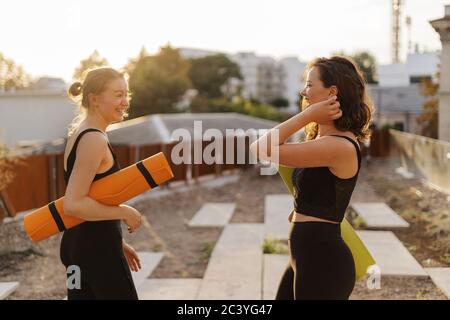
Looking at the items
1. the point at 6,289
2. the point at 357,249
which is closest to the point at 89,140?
the point at 357,249

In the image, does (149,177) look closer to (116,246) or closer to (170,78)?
(116,246)

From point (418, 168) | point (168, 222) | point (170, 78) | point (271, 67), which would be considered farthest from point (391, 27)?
point (271, 67)

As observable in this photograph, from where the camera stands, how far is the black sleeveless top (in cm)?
228

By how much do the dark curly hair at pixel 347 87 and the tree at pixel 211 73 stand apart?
60769 mm

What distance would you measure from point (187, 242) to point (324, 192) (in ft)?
21.6

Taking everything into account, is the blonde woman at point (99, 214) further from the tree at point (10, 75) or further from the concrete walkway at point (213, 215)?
the tree at point (10, 75)

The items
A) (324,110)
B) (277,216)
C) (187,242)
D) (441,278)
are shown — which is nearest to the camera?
(324,110)

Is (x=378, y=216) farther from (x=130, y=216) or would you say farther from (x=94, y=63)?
(x=94, y=63)

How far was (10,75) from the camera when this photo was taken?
29.3 m

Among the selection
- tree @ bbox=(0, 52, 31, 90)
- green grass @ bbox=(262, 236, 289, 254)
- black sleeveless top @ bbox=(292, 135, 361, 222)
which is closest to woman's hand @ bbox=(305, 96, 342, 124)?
black sleeveless top @ bbox=(292, 135, 361, 222)

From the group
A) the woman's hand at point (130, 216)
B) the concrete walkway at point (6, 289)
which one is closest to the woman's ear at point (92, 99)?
the woman's hand at point (130, 216)

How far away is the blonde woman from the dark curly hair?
0.92 meters

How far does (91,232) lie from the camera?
242 cm
